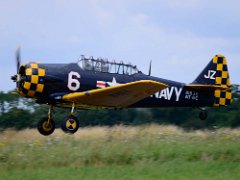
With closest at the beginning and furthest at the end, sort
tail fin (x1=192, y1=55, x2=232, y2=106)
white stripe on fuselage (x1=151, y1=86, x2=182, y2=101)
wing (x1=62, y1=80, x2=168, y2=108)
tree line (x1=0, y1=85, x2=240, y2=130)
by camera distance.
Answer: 1. wing (x1=62, y1=80, x2=168, y2=108)
2. white stripe on fuselage (x1=151, y1=86, x2=182, y2=101)
3. tail fin (x1=192, y1=55, x2=232, y2=106)
4. tree line (x1=0, y1=85, x2=240, y2=130)

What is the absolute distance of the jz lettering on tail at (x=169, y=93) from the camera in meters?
15.1

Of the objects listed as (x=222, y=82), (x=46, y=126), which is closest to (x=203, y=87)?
(x=222, y=82)

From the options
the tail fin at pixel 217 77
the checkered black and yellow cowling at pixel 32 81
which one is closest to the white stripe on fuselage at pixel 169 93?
the tail fin at pixel 217 77

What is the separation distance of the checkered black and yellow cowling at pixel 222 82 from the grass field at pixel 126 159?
4.35 metres

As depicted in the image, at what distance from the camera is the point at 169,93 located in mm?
15242

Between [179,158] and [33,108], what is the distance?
16063 millimetres

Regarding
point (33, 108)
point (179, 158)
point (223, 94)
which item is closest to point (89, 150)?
point (179, 158)

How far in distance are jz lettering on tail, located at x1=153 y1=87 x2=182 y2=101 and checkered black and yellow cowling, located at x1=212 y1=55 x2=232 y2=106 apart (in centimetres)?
142

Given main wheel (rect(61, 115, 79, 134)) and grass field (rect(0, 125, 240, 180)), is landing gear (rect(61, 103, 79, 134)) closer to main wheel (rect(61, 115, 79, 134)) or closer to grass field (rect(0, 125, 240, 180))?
main wheel (rect(61, 115, 79, 134))

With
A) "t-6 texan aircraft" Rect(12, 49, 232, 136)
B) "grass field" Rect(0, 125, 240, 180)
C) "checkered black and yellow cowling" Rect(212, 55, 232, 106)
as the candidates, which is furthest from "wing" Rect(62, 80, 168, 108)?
"checkered black and yellow cowling" Rect(212, 55, 232, 106)

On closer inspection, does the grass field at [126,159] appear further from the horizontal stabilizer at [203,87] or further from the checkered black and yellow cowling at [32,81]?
the horizontal stabilizer at [203,87]

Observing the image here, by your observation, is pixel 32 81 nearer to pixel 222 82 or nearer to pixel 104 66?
pixel 104 66

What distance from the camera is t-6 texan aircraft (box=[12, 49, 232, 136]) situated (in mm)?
13133

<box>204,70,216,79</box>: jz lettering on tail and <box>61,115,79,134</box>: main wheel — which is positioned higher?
<box>204,70,216,79</box>: jz lettering on tail
